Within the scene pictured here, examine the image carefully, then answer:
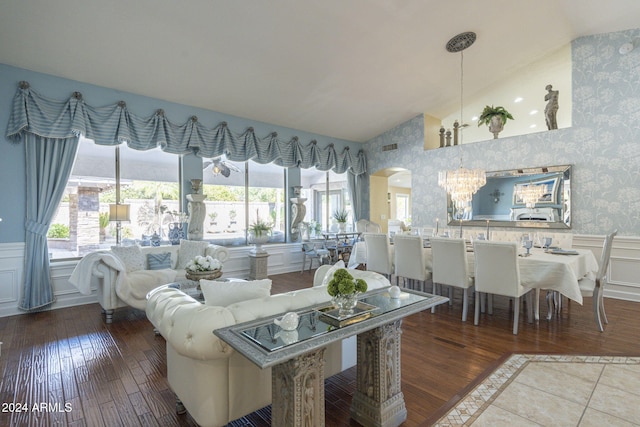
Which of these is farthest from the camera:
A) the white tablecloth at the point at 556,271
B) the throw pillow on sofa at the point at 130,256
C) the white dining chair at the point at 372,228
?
the white dining chair at the point at 372,228

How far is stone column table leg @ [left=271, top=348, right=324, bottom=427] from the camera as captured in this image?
4.77ft

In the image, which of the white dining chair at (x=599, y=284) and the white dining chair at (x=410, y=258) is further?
the white dining chair at (x=410, y=258)

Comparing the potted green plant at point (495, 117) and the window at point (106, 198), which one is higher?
the potted green plant at point (495, 117)

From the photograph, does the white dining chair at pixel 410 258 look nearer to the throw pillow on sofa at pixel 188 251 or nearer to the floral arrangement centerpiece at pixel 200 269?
the floral arrangement centerpiece at pixel 200 269

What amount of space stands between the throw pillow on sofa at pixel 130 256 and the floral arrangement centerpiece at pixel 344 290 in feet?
11.2

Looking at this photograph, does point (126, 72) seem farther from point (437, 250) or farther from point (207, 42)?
point (437, 250)

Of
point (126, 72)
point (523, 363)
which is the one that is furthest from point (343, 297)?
point (126, 72)

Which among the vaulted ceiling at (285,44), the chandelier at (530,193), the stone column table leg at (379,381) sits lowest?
the stone column table leg at (379,381)

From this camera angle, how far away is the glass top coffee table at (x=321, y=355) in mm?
1396

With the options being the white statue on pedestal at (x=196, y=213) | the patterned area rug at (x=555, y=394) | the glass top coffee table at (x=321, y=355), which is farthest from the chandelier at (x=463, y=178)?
the white statue on pedestal at (x=196, y=213)

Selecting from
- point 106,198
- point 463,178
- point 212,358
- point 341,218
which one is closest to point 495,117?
point 463,178

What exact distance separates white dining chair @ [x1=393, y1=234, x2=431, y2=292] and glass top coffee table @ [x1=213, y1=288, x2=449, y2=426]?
6.48 ft

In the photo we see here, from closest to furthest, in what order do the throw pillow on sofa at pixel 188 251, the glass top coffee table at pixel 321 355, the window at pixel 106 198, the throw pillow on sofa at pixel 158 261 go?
the glass top coffee table at pixel 321 355, the throw pillow on sofa at pixel 158 261, the window at pixel 106 198, the throw pillow on sofa at pixel 188 251

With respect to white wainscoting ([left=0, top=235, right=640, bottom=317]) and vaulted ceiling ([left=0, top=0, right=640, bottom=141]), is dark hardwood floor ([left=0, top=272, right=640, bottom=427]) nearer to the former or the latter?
white wainscoting ([left=0, top=235, right=640, bottom=317])
